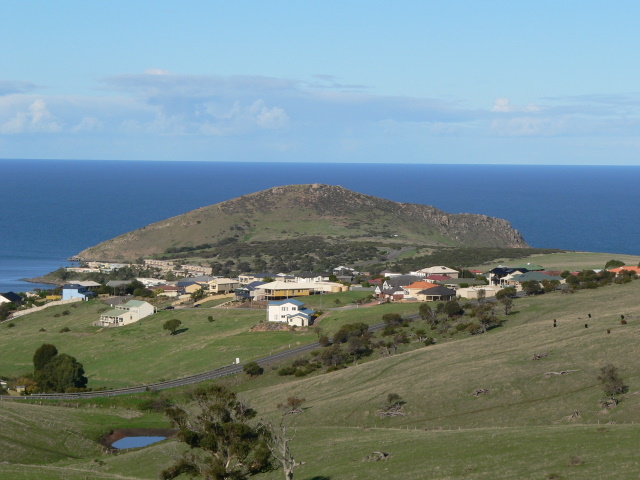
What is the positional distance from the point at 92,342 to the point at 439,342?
41.2m

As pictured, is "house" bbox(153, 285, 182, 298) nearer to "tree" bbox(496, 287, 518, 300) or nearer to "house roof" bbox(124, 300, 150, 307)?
"house roof" bbox(124, 300, 150, 307)

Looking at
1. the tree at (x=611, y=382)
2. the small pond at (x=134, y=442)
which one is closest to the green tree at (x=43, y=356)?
the small pond at (x=134, y=442)

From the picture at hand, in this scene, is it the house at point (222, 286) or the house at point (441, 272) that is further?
the house at point (222, 286)

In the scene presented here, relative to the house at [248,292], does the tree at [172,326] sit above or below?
below

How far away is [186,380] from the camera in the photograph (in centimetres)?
7412

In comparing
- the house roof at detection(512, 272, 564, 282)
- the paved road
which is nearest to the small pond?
the paved road

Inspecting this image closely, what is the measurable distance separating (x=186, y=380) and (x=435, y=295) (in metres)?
37.2

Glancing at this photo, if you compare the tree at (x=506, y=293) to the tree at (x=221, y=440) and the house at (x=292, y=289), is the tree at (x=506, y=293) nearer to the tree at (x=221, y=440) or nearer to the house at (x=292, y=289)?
the house at (x=292, y=289)

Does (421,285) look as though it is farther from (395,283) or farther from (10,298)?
(10,298)

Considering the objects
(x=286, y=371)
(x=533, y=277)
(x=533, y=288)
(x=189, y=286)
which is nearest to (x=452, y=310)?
(x=533, y=288)

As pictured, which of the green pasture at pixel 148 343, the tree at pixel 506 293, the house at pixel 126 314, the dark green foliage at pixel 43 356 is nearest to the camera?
the dark green foliage at pixel 43 356

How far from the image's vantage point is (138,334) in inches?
3875

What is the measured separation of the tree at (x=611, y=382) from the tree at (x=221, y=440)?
66.6ft

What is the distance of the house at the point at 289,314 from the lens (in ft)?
306
